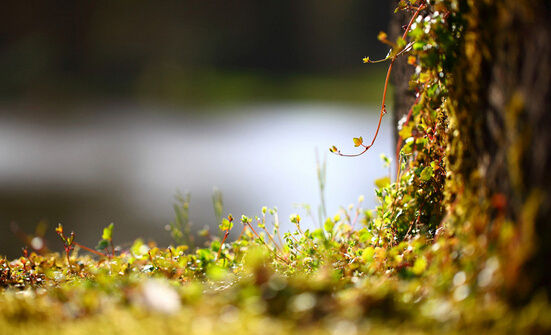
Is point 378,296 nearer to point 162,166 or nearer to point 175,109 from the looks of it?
point 162,166

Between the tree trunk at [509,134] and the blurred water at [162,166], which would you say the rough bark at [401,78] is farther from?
the blurred water at [162,166]

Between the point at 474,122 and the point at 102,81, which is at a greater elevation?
the point at 102,81

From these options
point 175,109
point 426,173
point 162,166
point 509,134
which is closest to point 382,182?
point 426,173

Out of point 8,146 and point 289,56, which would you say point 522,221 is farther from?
point 289,56

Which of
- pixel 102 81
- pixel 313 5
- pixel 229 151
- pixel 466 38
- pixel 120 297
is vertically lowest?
pixel 120 297

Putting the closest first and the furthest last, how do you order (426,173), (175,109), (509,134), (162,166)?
(509,134) < (426,173) < (162,166) < (175,109)

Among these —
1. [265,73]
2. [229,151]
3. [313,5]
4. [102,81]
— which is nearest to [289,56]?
[265,73]

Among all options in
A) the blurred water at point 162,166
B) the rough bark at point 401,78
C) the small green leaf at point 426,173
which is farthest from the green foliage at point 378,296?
the blurred water at point 162,166
